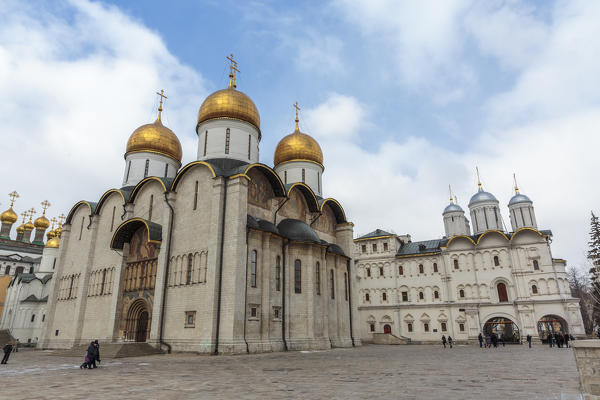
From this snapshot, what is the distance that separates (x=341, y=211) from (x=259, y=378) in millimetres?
18239

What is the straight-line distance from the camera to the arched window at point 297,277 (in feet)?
63.4

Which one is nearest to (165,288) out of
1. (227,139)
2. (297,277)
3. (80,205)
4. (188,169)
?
(188,169)

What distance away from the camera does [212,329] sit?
1578 cm

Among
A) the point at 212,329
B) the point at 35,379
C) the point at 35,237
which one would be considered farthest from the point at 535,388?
the point at 35,237

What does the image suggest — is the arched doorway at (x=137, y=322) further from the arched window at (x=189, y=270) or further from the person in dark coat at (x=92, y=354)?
the person in dark coat at (x=92, y=354)

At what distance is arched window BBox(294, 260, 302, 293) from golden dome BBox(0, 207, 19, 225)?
154 ft

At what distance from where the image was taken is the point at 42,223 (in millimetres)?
50156

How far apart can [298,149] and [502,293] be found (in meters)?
20.9

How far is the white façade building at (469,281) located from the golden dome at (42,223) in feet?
137

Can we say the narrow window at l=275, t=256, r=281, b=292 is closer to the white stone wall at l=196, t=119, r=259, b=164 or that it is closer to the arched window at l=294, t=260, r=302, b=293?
the arched window at l=294, t=260, r=302, b=293

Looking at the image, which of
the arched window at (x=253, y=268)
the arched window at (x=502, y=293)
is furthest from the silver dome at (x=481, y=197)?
the arched window at (x=253, y=268)

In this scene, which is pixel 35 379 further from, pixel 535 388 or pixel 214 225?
pixel 535 388

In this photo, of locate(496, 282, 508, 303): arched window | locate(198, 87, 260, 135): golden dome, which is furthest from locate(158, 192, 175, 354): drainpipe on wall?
locate(496, 282, 508, 303): arched window

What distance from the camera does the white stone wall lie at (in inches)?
879
